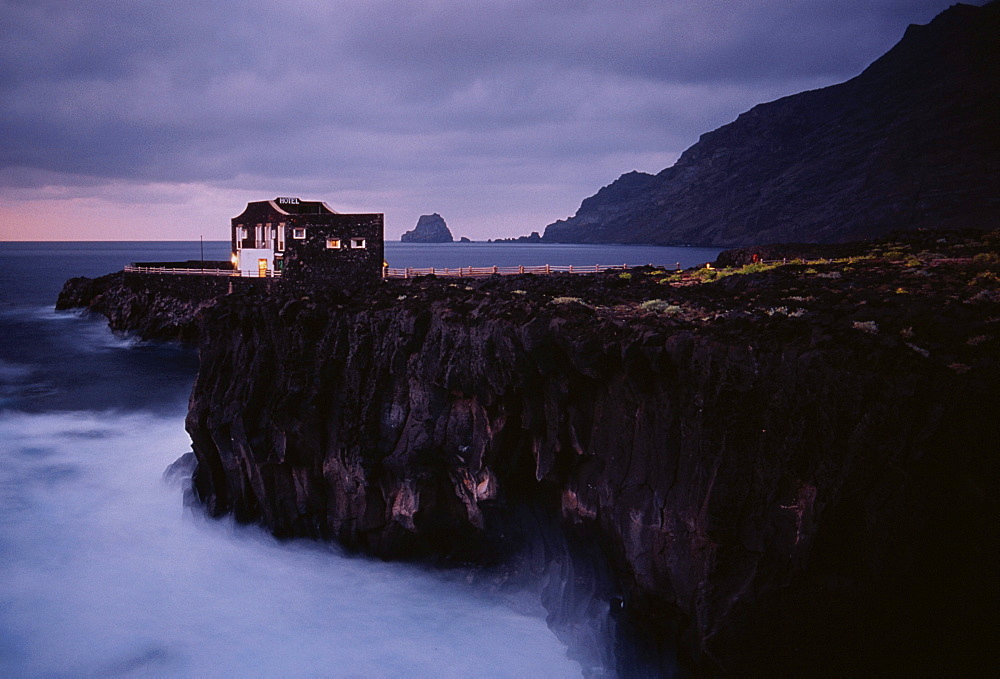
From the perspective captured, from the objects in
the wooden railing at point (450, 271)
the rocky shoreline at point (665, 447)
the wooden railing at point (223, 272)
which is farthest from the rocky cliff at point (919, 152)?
the wooden railing at point (223, 272)

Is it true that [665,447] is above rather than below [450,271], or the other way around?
below

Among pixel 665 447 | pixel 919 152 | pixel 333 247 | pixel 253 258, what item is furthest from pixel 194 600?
pixel 919 152

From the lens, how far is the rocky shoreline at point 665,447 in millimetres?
12953

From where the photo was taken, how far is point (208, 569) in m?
25.6

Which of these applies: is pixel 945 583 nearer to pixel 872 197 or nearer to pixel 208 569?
pixel 208 569

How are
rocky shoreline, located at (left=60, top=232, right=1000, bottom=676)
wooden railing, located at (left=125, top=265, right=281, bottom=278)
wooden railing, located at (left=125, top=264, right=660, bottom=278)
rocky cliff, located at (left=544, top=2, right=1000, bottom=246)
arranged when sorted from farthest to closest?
1. rocky cliff, located at (left=544, top=2, right=1000, bottom=246)
2. wooden railing, located at (left=125, top=265, right=281, bottom=278)
3. wooden railing, located at (left=125, top=264, right=660, bottom=278)
4. rocky shoreline, located at (left=60, top=232, right=1000, bottom=676)

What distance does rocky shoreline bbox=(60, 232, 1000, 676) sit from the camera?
1295 centimetres

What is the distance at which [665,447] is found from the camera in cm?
1717

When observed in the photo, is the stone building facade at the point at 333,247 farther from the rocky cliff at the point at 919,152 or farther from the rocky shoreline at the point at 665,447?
the rocky cliff at the point at 919,152

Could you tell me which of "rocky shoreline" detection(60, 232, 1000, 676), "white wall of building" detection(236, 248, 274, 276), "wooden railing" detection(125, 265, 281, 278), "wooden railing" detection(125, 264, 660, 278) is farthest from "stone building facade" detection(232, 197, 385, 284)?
"white wall of building" detection(236, 248, 274, 276)

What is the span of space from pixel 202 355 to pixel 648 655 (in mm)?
24721

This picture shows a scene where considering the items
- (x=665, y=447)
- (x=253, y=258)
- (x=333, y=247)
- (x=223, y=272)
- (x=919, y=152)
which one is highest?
(x=919, y=152)

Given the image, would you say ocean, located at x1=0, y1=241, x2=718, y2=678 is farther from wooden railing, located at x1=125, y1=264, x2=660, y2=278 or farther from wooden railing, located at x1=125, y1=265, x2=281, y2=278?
wooden railing, located at x1=125, y1=265, x2=281, y2=278

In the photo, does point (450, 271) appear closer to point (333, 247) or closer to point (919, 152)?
point (333, 247)
